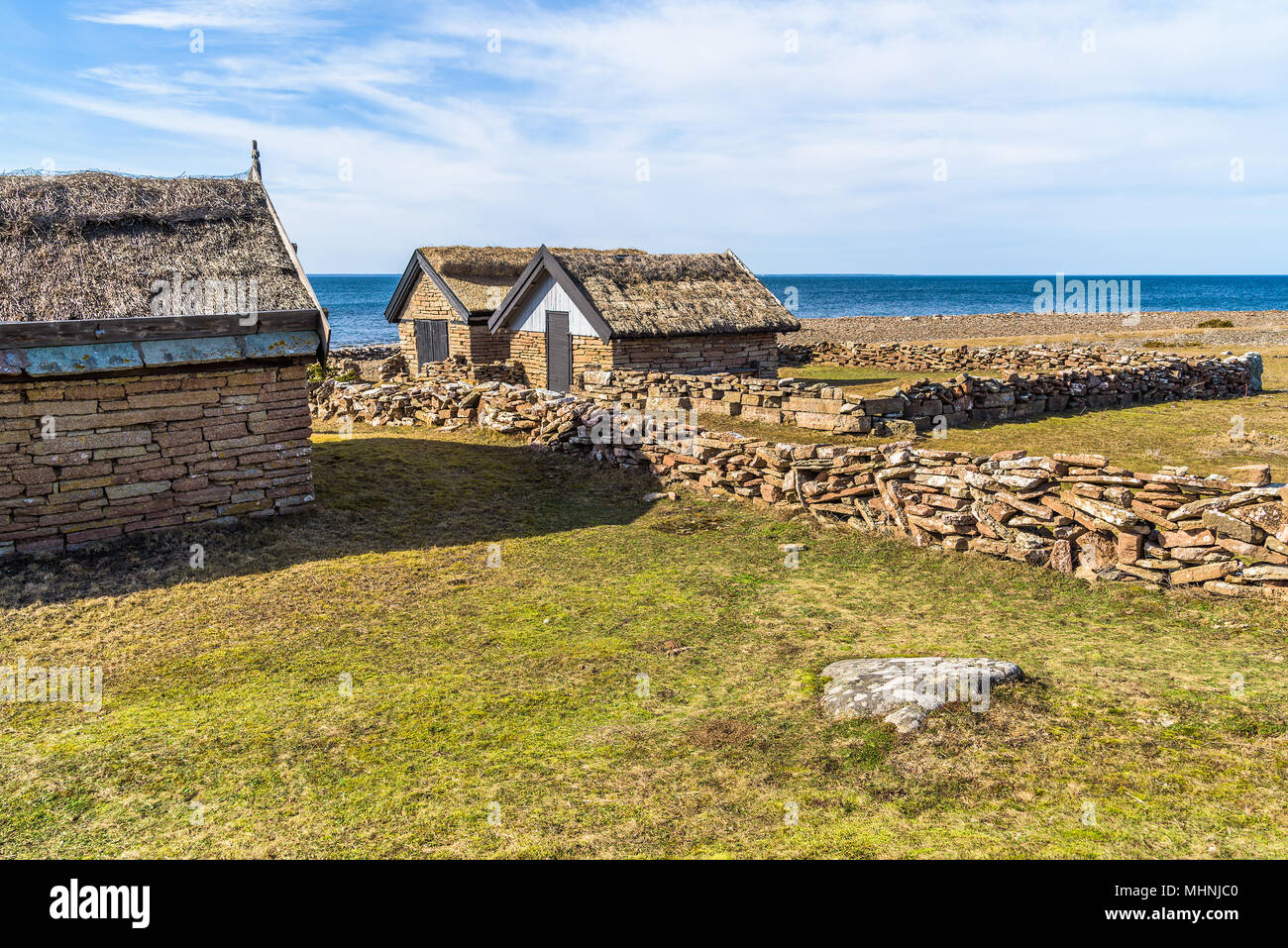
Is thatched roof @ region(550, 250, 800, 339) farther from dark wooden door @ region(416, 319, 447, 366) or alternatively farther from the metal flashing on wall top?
the metal flashing on wall top

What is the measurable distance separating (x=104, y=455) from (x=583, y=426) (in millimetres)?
7540

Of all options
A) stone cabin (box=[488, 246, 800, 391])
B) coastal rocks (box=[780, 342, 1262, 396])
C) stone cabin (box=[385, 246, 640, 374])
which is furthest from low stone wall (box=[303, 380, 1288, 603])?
stone cabin (box=[385, 246, 640, 374])

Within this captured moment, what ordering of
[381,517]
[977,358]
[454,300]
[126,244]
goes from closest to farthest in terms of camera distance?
[126,244]
[381,517]
[454,300]
[977,358]

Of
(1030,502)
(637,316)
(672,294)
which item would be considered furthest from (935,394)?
(1030,502)

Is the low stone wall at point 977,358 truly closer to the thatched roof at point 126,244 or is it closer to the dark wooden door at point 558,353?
the dark wooden door at point 558,353

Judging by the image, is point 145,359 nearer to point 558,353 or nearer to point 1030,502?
point 1030,502

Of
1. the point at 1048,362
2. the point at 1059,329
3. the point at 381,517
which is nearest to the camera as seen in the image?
the point at 381,517

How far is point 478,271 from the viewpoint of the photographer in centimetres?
2934

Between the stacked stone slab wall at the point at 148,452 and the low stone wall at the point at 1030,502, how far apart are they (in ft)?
18.8

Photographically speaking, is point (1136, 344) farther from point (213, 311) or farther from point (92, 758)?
point (92, 758)

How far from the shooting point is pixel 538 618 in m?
8.16

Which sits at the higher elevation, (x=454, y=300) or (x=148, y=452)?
(x=454, y=300)

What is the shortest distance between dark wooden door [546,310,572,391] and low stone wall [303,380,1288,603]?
931 cm

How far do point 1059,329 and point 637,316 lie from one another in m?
42.4
